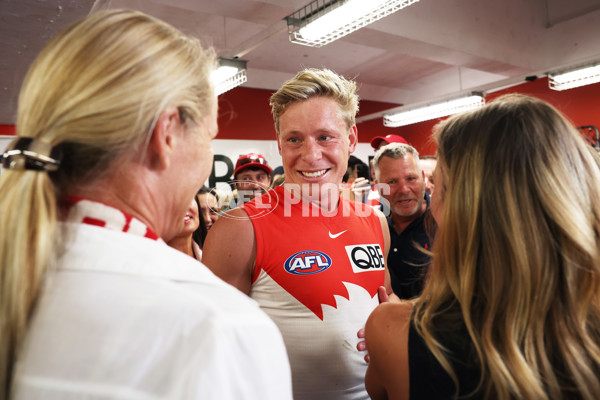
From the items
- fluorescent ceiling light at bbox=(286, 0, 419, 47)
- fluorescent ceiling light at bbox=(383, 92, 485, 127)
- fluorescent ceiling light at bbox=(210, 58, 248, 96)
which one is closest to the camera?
fluorescent ceiling light at bbox=(286, 0, 419, 47)

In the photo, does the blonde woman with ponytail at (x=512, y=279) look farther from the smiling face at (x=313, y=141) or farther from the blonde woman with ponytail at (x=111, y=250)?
the smiling face at (x=313, y=141)

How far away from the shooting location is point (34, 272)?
571 millimetres

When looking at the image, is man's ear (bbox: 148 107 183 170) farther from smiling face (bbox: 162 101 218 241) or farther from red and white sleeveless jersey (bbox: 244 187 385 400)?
red and white sleeveless jersey (bbox: 244 187 385 400)

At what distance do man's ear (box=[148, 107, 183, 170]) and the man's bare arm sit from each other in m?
0.76

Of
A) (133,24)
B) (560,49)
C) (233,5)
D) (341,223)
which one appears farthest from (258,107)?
(133,24)

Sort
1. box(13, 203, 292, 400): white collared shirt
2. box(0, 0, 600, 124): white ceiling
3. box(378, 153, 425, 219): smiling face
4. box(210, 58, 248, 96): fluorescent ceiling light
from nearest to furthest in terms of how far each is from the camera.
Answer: box(13, 203, 292, 400): white collared shirt → box(378, 153, 425, 219): smiling face → box(0, 0, 600, 124): white ceiling → box(210, 58, 248, 96): fluorescent ceiling light

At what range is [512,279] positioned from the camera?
869 mm

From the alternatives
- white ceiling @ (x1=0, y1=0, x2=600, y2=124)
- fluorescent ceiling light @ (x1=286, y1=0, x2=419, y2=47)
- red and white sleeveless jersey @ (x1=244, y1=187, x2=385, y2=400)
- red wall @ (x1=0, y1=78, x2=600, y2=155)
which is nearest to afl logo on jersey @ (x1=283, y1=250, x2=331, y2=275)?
red and white sleeveless jersey @ (x1=244, y1=187, x2=385, y2=400)

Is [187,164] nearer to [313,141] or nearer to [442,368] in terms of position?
[442,368]

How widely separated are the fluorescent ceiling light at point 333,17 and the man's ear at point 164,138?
2.90m

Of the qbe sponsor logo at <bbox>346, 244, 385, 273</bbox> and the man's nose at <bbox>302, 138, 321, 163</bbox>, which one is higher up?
the man's nose at <bbox>302, 138, 321, 163</bbox>

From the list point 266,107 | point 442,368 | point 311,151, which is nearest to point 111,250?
point 442,368

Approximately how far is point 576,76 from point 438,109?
6.66 feet

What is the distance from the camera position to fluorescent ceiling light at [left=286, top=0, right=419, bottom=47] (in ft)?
10.8
